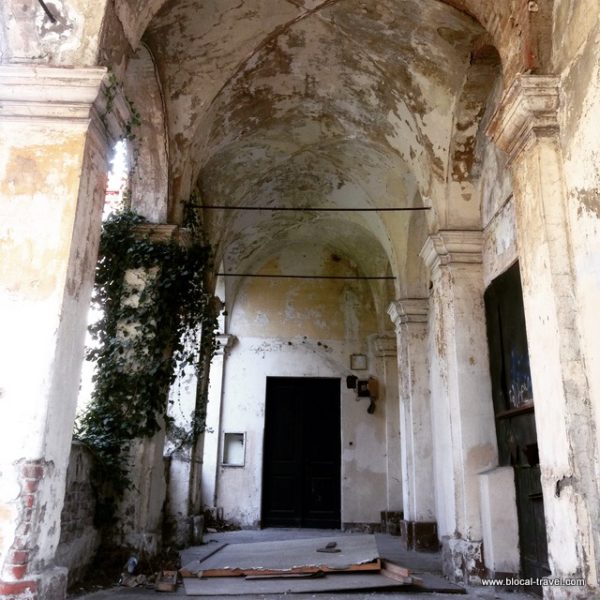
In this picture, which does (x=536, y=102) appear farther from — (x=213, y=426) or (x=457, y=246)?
(x=213, y=426)

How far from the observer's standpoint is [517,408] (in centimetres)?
545

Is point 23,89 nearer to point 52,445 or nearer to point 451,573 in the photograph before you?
point 52,445

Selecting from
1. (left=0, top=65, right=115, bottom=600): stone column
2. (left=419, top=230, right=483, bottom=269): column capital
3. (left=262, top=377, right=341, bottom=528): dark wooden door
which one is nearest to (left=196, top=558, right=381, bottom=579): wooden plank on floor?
(left=0, top=65, right=115, bottom=600): stone column

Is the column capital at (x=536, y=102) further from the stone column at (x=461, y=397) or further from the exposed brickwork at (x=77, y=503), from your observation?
the exposed brickwork at (x=77, y=503)

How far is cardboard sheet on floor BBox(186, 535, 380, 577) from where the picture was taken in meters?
5.83

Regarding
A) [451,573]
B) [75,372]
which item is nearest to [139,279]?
[75,372]

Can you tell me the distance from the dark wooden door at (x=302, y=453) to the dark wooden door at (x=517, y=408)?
6429mm

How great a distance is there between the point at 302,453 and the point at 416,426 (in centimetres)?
385

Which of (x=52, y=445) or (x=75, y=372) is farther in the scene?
(x=75, y=372)

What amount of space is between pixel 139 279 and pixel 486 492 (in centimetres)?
428

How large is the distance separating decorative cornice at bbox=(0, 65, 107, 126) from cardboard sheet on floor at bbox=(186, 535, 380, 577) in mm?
4522

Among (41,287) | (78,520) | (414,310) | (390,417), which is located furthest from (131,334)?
(390,417)

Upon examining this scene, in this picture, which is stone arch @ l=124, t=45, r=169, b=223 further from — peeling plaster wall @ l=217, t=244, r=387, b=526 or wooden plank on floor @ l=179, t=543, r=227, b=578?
peeling plaster wall @ l=217, t=244, r=387, b=526

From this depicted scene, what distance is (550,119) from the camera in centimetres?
396
